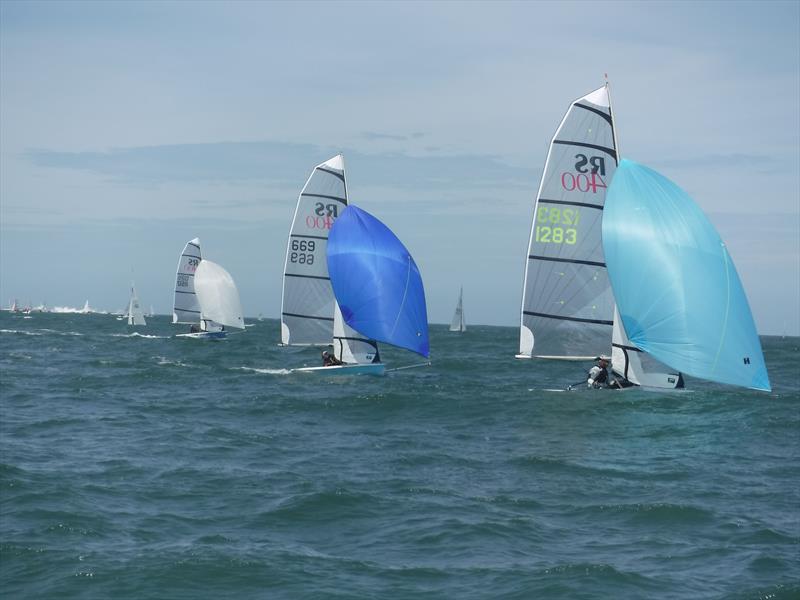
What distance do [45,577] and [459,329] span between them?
4436 inches

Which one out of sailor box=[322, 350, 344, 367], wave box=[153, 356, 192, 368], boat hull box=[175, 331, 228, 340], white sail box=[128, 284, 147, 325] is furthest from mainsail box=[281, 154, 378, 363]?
white sail box=[128, 284, 147, 325]

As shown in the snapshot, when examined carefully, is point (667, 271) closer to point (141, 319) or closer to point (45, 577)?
point (45, 577)

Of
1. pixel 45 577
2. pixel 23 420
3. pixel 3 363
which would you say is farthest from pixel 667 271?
pixel 3 363

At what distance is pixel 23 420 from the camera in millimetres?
23812

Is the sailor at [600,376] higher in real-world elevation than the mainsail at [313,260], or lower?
lower

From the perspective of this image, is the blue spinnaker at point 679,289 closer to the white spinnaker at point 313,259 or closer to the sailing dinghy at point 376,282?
the sailing dinghy at point 376,282

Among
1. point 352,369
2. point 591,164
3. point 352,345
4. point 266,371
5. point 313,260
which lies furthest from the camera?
point 313,260

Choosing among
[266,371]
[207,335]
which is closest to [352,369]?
[266,371]

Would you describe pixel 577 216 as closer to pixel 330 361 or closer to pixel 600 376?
pixel 600 376

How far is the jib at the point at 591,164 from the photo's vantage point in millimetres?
29031


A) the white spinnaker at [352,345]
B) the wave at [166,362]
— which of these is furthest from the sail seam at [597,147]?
the wave at [166,362]

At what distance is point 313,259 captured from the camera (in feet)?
142

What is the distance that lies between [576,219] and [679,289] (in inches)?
188

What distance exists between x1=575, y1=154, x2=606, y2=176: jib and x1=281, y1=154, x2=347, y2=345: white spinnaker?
1476cm
